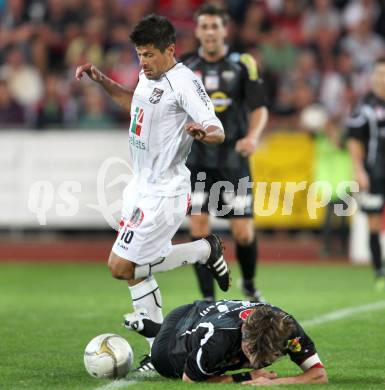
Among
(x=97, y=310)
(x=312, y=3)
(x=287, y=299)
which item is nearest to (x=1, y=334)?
(x=97, y=310)

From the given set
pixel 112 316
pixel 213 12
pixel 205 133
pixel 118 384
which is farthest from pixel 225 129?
pixel 118 384

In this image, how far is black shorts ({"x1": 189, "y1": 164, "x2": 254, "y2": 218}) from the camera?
9.85m

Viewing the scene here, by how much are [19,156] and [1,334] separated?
8.07m

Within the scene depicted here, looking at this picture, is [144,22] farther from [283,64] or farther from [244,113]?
[283,64]

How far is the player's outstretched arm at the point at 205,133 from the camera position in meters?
6.59

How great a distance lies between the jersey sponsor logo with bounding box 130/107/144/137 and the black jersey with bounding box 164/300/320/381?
1.38m

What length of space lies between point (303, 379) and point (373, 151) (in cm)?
700

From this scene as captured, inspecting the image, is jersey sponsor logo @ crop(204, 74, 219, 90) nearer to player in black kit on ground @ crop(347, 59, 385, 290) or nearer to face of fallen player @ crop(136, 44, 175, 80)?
face of fallen player @ crop(136, 44, 175, 80)

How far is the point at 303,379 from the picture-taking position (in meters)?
6.33

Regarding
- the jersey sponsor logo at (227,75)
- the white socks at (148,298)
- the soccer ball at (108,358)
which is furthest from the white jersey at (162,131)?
the jersey sponsor logo at (227,75)

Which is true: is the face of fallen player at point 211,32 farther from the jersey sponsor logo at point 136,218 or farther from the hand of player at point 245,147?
the jersey sponsor logo at point 136,218

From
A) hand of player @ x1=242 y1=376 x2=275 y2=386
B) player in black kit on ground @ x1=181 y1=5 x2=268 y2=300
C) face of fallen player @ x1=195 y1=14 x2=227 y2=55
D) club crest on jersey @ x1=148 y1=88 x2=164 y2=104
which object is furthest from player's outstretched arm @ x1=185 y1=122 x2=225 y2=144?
face of fallen player @ x1=195 y1=14 x2=227 y2=55

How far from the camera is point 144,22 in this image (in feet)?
23.5

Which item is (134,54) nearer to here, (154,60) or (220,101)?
(220,101)
